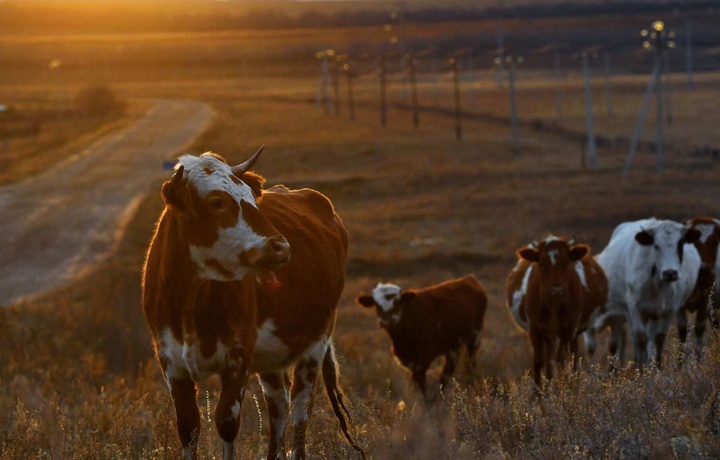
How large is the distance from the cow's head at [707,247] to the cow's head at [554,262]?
2737 millimetres

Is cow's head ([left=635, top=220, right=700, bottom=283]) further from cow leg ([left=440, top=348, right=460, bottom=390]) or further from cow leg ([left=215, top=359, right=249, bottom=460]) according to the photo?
cow leg ([left=215, top=359, right=249, bottom=460])

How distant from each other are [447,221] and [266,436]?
29940 millimetres

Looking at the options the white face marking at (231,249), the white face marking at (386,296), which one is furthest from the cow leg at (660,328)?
the white face marking at (231,249)

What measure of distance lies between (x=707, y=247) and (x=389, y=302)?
14.6ft

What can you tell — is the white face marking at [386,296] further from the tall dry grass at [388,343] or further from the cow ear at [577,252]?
the cow ear at [577,252]

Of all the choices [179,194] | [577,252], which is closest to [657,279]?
[577,252]

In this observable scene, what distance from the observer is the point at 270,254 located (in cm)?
657

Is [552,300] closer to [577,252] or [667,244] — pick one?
[577,252]

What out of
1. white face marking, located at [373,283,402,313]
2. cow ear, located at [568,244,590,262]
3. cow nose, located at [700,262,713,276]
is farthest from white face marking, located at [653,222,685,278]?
white face marking, located at [373,283,402,313]

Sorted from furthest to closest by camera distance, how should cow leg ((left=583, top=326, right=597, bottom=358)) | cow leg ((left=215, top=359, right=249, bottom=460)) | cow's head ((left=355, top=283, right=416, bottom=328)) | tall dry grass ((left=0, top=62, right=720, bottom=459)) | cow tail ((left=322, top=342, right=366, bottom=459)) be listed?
cow leg ((left=583, top=326, right=597, bottom=358))
cow's head ((left=355, top=283, right=416, bottom=328))
cow tail ((left=322, top=342, right=366, bottom=459))
tall dry grass ((left=0, top=62, right=720, bottom=459))
cow leg ((left=215, top=359, right=249, bottom=460))

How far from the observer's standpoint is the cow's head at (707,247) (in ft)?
Answer: 51.8

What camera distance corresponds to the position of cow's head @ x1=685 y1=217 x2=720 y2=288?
15.8m

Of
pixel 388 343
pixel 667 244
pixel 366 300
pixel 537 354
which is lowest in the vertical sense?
pixel 388 343

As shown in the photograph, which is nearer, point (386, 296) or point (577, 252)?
point (577, 252)
